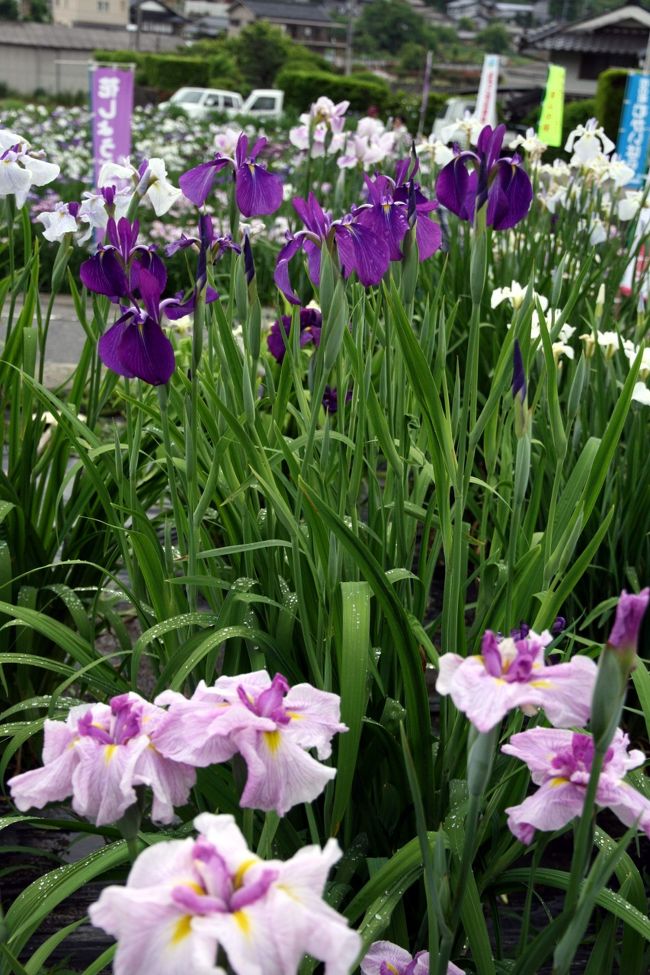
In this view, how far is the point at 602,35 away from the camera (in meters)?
34.9

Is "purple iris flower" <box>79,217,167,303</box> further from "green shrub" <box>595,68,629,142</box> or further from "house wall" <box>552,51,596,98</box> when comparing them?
"house wall" <box>552,51,596,98</box>

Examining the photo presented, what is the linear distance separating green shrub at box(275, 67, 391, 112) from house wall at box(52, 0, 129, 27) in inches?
1988


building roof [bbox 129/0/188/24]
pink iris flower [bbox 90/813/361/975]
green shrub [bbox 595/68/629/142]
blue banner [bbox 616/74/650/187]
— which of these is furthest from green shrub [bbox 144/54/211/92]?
building roof [bbox 129/0/188/24]

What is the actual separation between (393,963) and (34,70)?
3928cm

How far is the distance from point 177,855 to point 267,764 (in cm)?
16

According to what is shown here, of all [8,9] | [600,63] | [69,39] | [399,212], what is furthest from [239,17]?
[399,212]

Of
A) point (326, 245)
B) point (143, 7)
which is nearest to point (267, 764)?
point (326, 245)

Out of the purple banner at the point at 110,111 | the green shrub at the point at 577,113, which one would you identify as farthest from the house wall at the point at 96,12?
the purple banner at the point at 110,111

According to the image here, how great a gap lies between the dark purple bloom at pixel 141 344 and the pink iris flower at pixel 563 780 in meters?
0.68

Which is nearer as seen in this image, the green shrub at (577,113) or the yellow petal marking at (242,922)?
the yellow petal marking at (242,922)

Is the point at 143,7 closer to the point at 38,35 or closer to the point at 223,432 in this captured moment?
the point at 38,35

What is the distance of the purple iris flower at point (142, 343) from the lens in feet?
4.12

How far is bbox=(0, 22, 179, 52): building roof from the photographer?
119ft

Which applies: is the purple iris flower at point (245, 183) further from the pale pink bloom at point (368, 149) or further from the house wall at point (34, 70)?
the house wall at point (34, 70)
